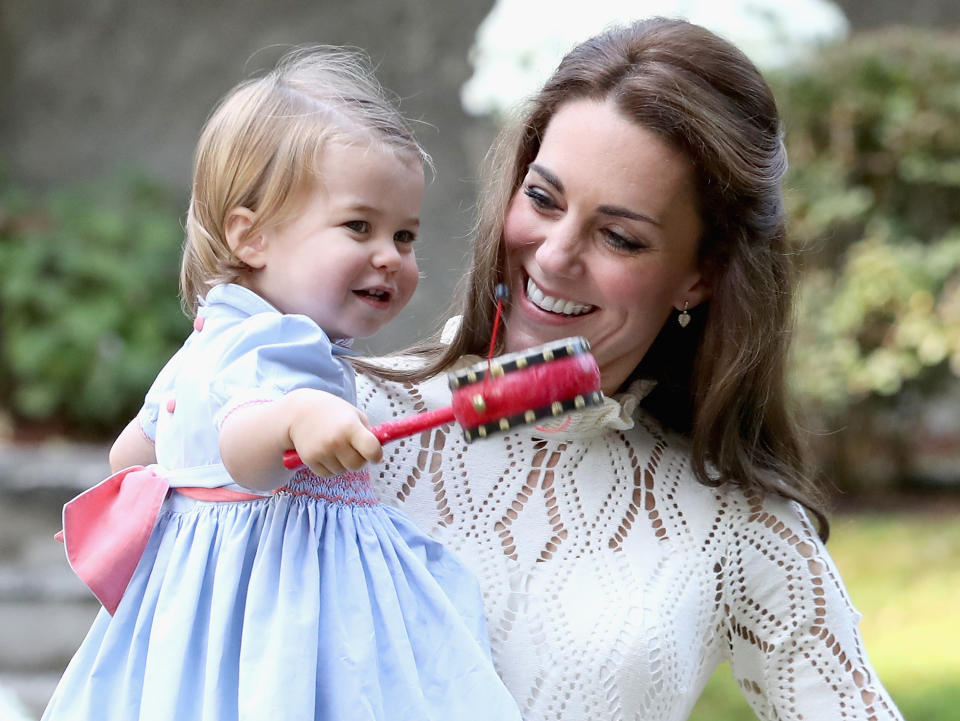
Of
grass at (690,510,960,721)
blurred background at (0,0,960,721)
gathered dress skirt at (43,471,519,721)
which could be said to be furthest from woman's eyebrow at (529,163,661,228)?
blurred background at (0,0,960,721)

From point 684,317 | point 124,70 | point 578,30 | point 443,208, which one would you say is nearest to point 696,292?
point 684,317

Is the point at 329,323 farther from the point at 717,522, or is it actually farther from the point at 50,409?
the point at 50,409

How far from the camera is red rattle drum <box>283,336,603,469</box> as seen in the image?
150 centimetres

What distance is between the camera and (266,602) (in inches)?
66.6

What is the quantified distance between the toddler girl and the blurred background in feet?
11.6

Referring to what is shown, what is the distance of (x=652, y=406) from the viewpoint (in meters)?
2.33

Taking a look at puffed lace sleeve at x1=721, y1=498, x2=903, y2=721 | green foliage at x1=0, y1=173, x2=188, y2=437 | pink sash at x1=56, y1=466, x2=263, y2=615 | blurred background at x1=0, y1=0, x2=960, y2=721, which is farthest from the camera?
green foliage at x1=0, y1=173, x2=188, y2=437

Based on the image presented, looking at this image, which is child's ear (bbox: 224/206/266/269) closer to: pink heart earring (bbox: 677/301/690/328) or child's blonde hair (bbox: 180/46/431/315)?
child's blonde hair (bbox: 180/46/431/315)

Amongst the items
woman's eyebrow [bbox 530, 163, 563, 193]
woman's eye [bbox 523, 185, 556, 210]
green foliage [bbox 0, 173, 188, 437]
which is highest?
woman's eyebrow [bbox 530, 163, 563, 193]

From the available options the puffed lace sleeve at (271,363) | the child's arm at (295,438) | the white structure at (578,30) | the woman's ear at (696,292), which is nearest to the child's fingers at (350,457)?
the child's arm at (295,438)

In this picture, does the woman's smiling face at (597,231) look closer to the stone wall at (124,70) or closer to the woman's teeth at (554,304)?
the woman's teeth at (554,304)

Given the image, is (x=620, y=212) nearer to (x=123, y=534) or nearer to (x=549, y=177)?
(x=549, y=177)

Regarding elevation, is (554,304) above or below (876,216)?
above

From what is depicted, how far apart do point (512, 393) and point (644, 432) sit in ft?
2.71
